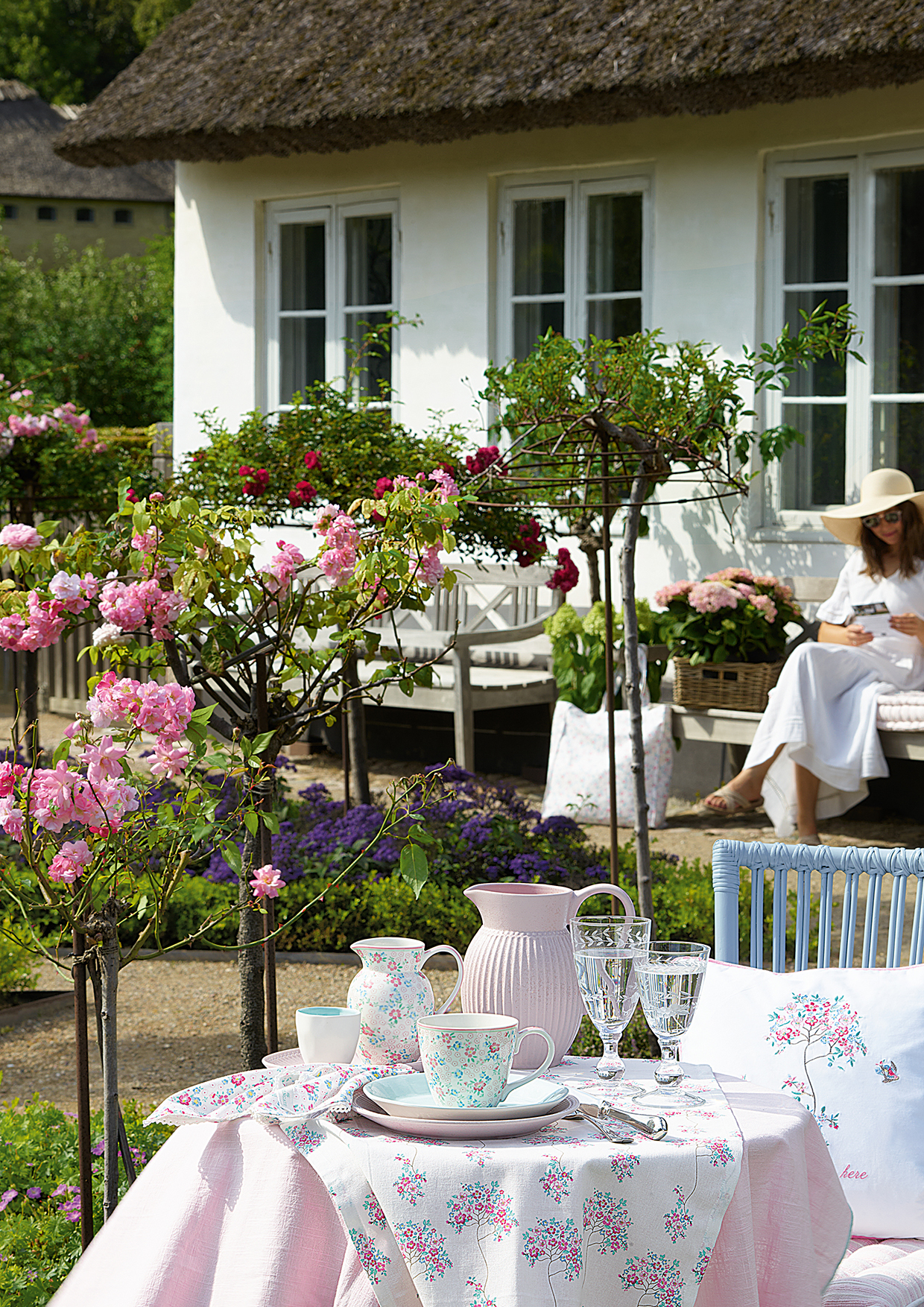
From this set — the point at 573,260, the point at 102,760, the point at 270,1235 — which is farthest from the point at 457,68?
the point at 270,1235

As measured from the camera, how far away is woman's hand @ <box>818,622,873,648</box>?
20.3ft

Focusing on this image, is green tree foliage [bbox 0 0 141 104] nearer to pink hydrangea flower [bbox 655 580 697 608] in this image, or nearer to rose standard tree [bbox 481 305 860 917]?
rose standard tree [bbox 481 305 860 917]

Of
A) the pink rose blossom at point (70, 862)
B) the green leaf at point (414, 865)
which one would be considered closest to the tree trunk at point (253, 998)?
the green leaf at point (414, 865)

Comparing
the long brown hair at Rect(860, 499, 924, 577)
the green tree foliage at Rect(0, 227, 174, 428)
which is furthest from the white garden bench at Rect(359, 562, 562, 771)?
the green tree foliage at Rect(0, 227, 174, 428)

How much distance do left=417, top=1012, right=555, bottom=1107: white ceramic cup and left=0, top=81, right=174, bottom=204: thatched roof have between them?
29.5 meters

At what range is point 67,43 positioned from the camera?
1391 inches

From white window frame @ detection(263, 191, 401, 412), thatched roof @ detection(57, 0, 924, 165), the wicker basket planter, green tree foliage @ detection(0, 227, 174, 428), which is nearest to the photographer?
thatched roof @ detection(57, 0, 924, 165)

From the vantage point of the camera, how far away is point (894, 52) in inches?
246

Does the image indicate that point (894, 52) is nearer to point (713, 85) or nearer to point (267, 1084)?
point (713, 85)

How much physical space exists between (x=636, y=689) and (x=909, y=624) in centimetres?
245

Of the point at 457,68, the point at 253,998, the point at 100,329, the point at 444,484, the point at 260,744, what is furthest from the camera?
the point at 100,329

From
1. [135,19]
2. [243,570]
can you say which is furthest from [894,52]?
[135,19]

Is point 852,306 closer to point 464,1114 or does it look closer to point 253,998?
point 253,998

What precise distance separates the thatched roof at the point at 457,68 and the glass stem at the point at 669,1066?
18.0 ft
